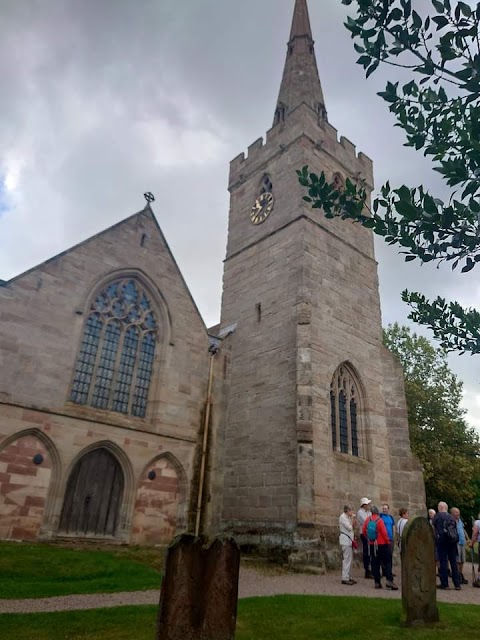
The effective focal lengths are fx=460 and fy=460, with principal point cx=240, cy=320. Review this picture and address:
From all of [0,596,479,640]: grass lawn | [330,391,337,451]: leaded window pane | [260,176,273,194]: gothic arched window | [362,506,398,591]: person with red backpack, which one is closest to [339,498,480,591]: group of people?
[362,506,398,591]: person with red backpack

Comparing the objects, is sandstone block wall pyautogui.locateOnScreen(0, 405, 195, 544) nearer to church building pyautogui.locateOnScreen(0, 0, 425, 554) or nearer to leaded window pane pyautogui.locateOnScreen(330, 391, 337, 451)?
church building pyautogui.locateOnScreen(0, 0, 425, 554)

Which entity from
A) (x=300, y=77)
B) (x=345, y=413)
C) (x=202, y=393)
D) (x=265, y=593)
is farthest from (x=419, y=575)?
(x=300, y=77)

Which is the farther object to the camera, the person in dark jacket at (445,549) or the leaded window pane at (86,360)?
the leaded window pane at (86,360)

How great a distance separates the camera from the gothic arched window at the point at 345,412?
15664 millimetres

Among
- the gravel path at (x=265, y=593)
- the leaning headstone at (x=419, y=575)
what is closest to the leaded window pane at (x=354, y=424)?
the gravel path at (x=265, y=593)

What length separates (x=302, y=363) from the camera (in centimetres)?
1493

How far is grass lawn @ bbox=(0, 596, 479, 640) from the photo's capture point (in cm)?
539

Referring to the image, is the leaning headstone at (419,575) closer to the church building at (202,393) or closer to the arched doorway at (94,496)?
the church building at (202,393)

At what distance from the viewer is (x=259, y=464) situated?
14.8 metres

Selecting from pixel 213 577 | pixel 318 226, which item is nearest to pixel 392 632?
pixel 213 577

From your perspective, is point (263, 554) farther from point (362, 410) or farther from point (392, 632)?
point (392, 632)

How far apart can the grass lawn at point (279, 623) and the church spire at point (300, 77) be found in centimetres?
2011

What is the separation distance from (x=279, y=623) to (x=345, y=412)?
1075 cm

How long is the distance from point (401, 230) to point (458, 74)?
155cm
